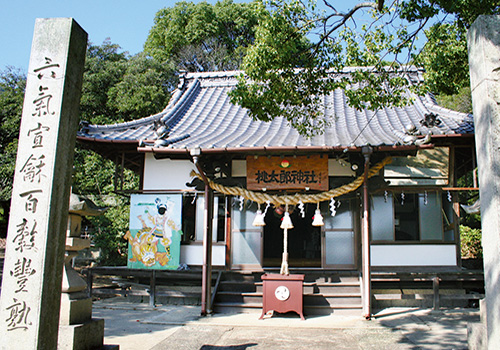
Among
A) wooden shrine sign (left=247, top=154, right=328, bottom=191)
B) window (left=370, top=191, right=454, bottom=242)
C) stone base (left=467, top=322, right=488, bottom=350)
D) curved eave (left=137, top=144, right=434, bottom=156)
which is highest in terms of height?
curved eave (left=137, top=144, right=434, bottom=156)

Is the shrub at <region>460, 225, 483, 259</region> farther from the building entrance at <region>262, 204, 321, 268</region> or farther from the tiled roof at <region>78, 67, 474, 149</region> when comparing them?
the tiled roof at <region>78, 67, 474, 149</region>

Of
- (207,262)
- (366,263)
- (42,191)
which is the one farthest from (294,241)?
Result: (42,191)

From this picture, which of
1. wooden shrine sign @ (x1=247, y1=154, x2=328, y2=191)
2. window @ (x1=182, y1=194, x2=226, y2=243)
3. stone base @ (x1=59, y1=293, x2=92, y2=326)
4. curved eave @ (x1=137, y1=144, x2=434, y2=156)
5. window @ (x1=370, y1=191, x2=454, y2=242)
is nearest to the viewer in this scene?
stone base @ (x1=59, y1=293, x2=92, y2=326)

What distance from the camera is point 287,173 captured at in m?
9.72

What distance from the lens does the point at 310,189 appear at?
385 inches

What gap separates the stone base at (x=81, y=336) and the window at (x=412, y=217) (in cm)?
797

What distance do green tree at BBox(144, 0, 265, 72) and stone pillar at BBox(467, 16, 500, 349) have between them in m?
24.4

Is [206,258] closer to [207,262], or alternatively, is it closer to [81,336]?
[207,262]

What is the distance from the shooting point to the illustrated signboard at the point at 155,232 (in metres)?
11.1

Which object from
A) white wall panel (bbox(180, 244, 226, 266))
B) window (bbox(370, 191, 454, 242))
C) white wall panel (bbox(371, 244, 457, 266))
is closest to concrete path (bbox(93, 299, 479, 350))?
white wall panel (bbox(371, 244, 457, 266))

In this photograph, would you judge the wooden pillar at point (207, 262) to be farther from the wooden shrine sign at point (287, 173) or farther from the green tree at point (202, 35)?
the green tree at point (202, 35)

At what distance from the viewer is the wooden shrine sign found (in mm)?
9578

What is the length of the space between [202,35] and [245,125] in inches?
744

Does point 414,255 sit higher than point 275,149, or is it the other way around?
point 275,149
